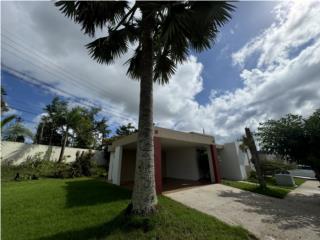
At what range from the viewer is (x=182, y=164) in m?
15.1

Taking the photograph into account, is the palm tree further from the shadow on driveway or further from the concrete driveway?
the shadow on driveway

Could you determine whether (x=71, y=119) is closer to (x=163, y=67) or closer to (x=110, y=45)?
(x=110, y=45)

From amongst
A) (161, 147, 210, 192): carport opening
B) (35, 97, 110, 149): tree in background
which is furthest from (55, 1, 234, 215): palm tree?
(35, 97, 110, 149): tree in background

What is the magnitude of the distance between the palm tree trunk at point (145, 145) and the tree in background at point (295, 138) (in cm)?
809

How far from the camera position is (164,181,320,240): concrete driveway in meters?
4.52

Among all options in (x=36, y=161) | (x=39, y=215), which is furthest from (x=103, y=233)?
(x=36, y=161)

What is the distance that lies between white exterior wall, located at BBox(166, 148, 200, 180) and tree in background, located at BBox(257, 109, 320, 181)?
5682mm

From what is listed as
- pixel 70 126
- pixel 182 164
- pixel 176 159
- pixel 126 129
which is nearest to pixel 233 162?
pixel 182 164

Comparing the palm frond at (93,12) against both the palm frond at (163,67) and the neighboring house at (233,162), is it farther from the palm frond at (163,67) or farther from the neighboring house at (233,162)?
the neighboring house at (233,162)

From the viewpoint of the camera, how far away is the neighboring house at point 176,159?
33.5ft

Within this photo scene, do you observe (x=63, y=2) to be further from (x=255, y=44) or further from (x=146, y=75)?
(x=255, y=44)

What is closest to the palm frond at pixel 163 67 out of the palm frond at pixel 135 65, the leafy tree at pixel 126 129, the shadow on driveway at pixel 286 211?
the palm frond at pixel 135 65

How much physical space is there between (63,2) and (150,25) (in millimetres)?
2711

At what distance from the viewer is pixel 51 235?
413 centimetres
